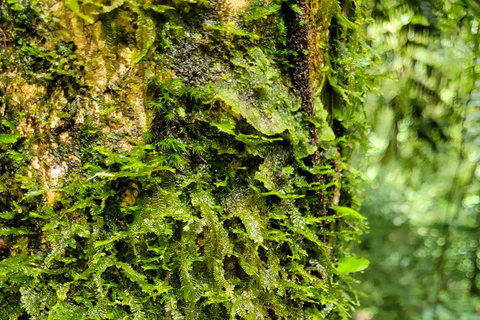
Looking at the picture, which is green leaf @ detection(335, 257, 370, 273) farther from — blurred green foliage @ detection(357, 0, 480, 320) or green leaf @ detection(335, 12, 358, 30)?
green leaf @ detection(335, 12, 358, 30)

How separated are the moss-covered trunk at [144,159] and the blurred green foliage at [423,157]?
0.46 meters

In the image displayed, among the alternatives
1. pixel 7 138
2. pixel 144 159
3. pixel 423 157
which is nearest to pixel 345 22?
pixel 144 159

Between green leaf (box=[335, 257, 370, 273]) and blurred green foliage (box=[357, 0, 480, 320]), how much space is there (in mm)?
100

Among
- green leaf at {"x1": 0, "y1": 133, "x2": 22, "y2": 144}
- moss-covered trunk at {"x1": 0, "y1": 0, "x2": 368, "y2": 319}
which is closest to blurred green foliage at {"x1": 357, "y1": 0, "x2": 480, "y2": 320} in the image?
moss-covered trunk at {"x1": 0, "y1": 0, "x2": 368, "y2": 319}

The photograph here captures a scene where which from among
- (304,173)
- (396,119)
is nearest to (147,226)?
(304,173)

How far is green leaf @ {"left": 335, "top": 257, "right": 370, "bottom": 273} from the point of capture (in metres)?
0.97

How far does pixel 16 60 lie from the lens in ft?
2.25

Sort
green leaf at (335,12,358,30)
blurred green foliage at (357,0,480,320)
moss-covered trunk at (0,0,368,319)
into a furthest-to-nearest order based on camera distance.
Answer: blurred green foliage at (357,0,480,320) < green leaf at (335,12,358,30) < moss-covered trunk at (0,0,368,319)

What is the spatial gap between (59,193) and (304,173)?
60 cm

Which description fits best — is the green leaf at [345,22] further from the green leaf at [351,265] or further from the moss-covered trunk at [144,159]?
the green leaf at [351,265]

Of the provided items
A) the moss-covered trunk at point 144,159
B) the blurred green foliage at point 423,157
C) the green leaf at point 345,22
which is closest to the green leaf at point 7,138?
the moss-covered trunk at point 144,159

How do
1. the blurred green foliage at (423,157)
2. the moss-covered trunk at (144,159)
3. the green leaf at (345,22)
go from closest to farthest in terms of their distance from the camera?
the moss-covered trunk at (144,159) → the green leaf at (345,22) → the blurred green foliage at (423,157)

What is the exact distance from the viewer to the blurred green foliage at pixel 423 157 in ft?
5.42

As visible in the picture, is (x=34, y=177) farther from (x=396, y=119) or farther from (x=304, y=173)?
(x=396, y=119)
